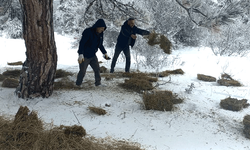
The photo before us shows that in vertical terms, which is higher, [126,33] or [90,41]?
[126,33]

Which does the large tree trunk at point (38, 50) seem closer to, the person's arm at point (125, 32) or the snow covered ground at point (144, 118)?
the snow covered ground at point (144, 118)

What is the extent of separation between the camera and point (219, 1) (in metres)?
3.28

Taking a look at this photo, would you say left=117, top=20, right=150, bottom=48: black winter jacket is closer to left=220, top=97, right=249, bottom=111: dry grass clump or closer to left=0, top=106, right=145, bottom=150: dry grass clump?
left=220, top=97, right=249, bottom=111: dry grass clump

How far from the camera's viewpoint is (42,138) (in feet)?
6.47

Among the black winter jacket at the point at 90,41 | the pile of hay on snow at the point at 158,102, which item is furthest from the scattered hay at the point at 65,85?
the pile of hay on snow at the point at 158,102

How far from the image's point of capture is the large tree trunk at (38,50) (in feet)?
9.14

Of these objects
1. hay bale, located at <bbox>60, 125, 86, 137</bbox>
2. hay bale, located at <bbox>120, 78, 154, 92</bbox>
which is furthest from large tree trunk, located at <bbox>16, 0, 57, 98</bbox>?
hay bale, located at <bbox>120, 78, 154, 92</bbox>

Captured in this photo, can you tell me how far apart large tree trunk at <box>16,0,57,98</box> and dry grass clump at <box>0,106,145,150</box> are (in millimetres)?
969

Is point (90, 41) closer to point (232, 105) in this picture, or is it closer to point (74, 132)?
point (74, 132)

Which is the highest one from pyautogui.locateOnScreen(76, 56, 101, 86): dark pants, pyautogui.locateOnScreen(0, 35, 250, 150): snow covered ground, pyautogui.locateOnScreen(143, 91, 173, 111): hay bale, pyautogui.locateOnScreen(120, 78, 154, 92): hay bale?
pyautogui.locateOnScreen(76, 56, 101, 86): dark pants

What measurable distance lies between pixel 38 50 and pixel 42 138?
150cm

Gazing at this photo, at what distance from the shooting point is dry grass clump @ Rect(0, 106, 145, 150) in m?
1.89

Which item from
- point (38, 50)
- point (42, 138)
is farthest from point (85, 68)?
point (42, 138)

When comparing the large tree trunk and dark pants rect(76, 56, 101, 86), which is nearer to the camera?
the large tree trunk
